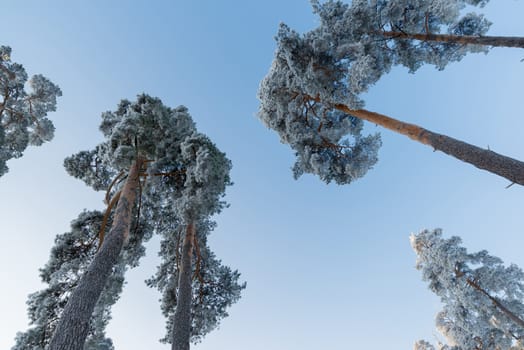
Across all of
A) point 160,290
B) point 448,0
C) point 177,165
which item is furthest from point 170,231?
point 448,0

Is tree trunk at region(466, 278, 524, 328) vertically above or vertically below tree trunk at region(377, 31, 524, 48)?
below

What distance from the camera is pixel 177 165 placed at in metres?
10.3

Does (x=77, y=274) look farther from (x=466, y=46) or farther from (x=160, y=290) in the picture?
(x=466, y=46)

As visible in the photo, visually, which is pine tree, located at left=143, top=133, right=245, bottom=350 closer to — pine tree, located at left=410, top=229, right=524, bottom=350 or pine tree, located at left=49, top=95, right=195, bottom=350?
pine tree, located at left=49, top=95, right=195, bottom=350

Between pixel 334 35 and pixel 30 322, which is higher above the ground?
pixel 334 35

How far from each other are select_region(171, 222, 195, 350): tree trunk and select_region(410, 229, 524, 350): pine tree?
1098 centimetres

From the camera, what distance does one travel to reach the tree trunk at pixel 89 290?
540cm

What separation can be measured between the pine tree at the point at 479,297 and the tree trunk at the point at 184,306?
1098 centimetres

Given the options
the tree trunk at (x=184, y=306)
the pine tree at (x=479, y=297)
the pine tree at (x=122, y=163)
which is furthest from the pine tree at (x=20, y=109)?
the pine tree at (x=479, y=297)

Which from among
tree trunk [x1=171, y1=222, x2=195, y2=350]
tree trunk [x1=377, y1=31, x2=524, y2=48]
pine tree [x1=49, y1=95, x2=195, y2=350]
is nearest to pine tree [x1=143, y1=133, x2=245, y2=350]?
tree trunk [x1=171, y1=222, x2=195, y2=350]

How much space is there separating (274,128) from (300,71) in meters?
Result: 3.20

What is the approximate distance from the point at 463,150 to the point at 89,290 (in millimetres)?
9111

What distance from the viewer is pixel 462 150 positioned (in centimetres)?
611

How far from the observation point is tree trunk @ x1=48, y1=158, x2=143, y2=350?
5.40 metres
